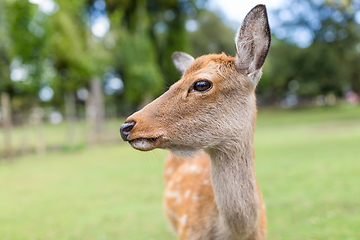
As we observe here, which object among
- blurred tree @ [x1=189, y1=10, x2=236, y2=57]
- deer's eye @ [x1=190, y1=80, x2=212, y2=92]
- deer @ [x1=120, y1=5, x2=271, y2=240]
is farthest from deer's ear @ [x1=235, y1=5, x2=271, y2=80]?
blurred tree @ [x1=189, y1=10, x2=236, y2=57]

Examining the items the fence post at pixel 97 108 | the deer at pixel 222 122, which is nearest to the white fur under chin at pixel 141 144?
the deer at pixel 222 122

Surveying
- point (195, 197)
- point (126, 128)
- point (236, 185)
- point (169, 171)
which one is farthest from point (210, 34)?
point (126, 128)

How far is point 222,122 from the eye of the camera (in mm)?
2096

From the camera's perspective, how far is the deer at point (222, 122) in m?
1.98

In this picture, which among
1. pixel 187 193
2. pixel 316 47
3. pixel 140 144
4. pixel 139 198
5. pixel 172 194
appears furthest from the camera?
pixel 316 47

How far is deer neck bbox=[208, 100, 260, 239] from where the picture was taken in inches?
83.3

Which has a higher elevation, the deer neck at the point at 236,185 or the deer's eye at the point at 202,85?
the deer's eye at the point at 202,85

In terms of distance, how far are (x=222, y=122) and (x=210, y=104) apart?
0.51 feet

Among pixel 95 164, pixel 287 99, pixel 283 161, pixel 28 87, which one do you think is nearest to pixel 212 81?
pixel 283 161

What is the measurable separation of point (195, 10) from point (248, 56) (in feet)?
64.7

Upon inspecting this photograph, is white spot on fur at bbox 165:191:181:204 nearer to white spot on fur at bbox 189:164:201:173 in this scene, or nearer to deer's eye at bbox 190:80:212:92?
white spot on fur at bbox 189:164:201:173

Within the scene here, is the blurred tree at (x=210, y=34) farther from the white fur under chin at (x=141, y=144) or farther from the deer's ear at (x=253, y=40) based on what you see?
the white fur under chin at (x=141, y=144)

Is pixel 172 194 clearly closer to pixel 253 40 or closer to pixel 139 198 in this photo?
pixel 253 40

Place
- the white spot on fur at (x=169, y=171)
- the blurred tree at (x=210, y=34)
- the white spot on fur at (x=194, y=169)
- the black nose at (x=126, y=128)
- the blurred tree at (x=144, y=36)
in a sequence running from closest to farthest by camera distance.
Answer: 1. the black nose at (x=126, y=128)
2. the white spot on fur at (x=194, y=169)
3. the white spot on fur at (x=169, y=171)
4. the blurred tree at (x=144, y=36)
5. the blurred tree at (x=210, y=34)
